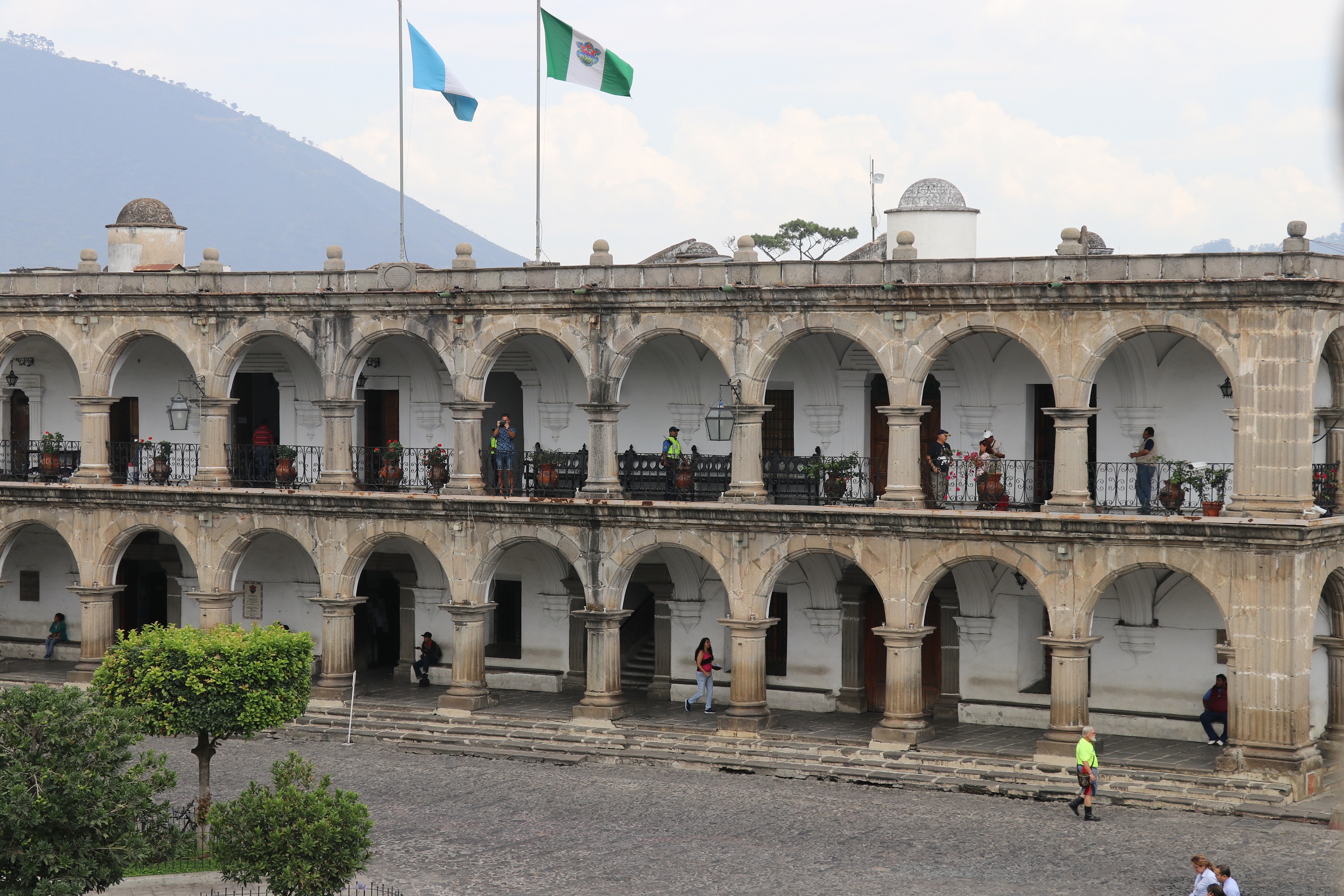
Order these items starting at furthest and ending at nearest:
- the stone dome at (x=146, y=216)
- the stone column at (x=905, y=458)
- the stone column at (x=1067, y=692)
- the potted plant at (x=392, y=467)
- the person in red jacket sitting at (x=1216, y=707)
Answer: the stone dome at (x=146, y=216) → the potted plant at (x=392, y=467) → the stone column at (x=905, y=458) → the person in red jacket sitting at (x=1216, y=707) → the stone column at (x=1067, y=692)

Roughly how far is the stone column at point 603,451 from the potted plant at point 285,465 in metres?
5.92

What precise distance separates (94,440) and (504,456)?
8.28 metres

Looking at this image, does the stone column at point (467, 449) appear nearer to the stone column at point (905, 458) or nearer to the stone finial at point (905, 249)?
the stone column at point (905, 458)

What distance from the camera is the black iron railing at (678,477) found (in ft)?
94.2

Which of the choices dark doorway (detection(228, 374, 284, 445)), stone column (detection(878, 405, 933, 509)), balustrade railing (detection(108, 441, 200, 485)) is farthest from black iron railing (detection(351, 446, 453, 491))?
stone column (detection(878, 405, 933, 509))

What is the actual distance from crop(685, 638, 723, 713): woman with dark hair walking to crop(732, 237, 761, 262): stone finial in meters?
6.51

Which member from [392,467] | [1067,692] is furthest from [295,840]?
[392,467]

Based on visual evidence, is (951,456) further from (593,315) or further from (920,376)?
(593,315)

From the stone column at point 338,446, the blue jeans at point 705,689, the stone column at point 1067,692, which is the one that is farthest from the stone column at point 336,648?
the stone column at point 1067,692

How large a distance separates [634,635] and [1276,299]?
13.6 m

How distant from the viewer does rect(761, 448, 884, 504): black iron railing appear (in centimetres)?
2766

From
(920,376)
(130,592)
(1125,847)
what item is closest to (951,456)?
(920,376)

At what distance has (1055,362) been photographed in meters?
25.5

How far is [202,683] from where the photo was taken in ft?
66.5
